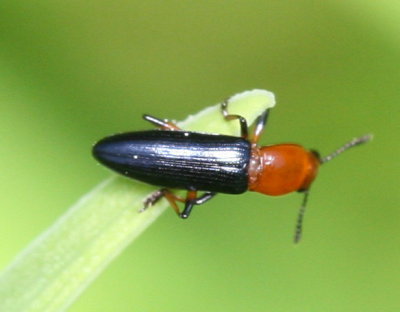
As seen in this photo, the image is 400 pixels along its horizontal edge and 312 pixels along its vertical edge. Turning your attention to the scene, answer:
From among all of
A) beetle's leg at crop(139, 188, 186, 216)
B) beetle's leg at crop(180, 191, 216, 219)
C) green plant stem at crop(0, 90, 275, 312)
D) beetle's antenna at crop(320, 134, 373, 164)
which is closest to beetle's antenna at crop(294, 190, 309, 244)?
beetle's antenna at crop(320, 134, 373, 164)

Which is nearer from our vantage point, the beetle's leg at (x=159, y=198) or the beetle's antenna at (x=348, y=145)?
the beetle's leg at (x=159, y=198)

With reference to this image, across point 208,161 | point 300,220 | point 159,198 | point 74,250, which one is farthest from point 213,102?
point 74,250

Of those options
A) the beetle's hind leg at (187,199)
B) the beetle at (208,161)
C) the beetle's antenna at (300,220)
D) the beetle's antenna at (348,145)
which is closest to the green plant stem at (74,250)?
the beetle's hind leg at (187,199)

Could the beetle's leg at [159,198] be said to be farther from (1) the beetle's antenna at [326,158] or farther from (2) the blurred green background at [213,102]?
(1) the beetle's antenna at [326,158]

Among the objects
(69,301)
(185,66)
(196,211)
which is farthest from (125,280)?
(69,301)

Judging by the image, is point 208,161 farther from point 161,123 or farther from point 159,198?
point 159,198

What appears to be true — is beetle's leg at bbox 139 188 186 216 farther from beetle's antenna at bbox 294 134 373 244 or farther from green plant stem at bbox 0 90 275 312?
beetle's antenna at bbox 294 134 373 244

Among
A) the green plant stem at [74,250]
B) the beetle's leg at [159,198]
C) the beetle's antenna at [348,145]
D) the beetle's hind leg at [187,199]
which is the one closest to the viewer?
the green plant stem at [74,250]
